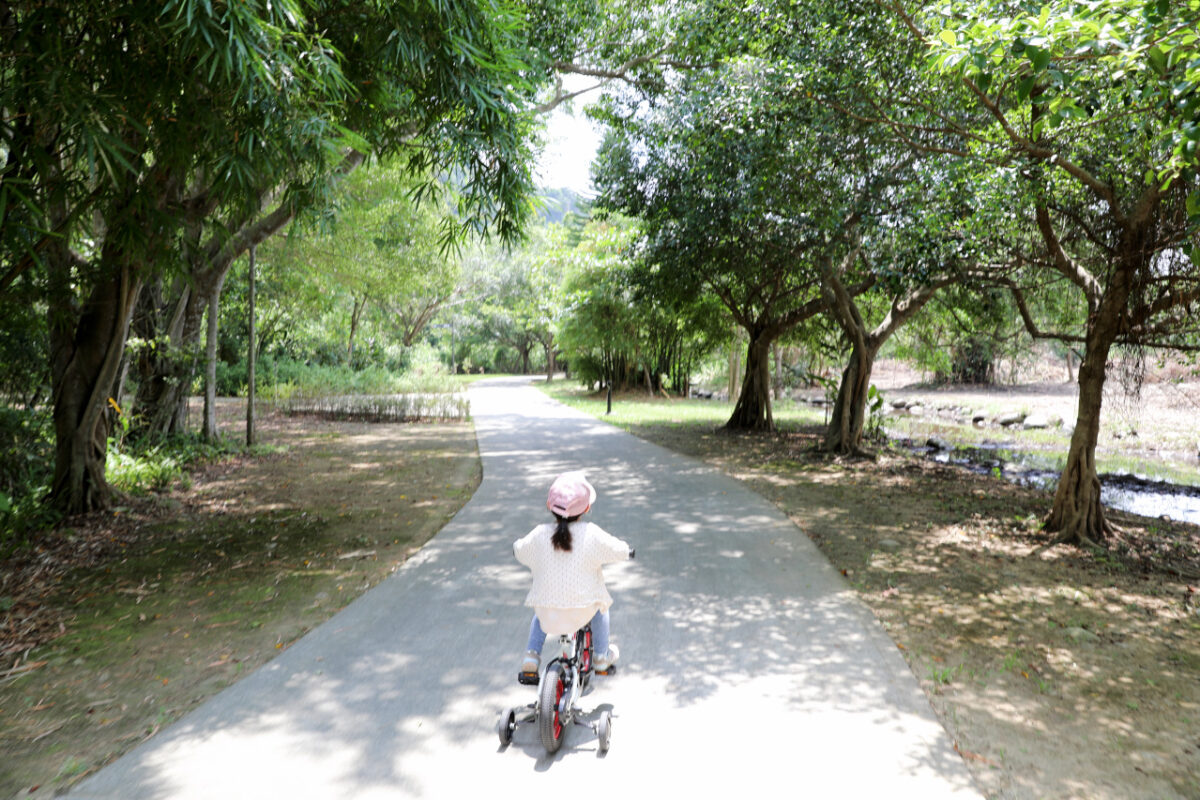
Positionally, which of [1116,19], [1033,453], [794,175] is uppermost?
[794,175]

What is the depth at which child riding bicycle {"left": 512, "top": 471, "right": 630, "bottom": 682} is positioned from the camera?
11.6ft

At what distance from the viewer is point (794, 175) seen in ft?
Answer: 34.2

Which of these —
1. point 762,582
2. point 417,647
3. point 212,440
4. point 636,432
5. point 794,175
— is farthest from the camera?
point 636,432

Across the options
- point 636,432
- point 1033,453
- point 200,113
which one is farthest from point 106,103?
point 1033,453

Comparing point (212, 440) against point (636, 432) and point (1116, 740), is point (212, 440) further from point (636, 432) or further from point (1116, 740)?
point (1116, 740)

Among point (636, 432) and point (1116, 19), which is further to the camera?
point (636, 432)

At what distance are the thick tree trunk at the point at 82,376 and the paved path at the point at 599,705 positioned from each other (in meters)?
4.20

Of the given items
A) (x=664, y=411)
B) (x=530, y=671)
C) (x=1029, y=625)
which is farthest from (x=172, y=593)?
(x=664, y=411)

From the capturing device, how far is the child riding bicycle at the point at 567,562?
139 inches

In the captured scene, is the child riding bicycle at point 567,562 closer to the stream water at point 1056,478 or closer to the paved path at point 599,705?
the paved path at point 599,705

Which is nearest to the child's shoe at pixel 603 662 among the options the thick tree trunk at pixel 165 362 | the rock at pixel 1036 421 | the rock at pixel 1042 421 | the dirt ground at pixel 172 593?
the dirt ground at pixel 172 593

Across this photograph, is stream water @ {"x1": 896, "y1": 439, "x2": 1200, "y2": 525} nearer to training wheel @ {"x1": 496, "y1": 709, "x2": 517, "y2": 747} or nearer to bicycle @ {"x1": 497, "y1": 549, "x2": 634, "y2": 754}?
bicycle @ {"x1": 497, "y1": 549, "x2": 634, "y2": 754}

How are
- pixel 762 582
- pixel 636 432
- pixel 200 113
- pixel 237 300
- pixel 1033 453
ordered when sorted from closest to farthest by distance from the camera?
1. pixel 200 113
2. pixel 762 582
3. pixel 1033 453
4. pixel 636 432
5. pixel 237 300

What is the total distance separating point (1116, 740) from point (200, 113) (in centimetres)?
673
